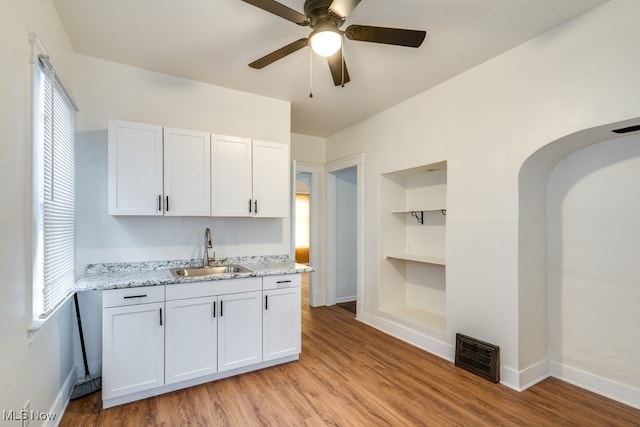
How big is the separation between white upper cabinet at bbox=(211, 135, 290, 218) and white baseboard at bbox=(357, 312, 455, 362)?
186cm

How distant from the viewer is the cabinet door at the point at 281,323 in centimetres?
284

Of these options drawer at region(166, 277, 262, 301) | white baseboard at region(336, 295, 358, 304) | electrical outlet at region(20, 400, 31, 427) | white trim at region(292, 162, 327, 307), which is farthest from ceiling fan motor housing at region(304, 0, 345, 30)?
white baseboard at region(336, 295, 358, 304)

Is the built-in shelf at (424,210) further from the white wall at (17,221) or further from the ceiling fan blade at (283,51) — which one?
the white wall at (17,221)

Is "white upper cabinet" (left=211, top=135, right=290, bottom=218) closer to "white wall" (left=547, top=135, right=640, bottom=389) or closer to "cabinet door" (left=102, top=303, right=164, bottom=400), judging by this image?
"cabinet door" (left=102, top=303, right=164, bottom=400)

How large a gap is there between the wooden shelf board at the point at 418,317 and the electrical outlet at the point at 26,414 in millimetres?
3158

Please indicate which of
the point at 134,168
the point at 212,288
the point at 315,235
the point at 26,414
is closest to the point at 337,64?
the point at 134,168

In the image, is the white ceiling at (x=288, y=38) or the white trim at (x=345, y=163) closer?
the white ceiling at (x=288, y=38)

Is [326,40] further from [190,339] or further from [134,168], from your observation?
[190,339]

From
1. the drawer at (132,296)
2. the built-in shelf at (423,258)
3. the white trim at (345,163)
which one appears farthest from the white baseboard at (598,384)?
the drawer at (132,296)

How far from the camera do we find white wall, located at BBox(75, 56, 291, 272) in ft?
9.00

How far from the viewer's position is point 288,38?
2.45 m

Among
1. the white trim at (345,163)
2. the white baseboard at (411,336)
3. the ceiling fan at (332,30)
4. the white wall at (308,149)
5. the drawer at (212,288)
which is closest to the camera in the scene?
the ceiling fan at (332,30)

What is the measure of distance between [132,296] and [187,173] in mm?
1121

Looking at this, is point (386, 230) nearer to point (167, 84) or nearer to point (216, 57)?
point (216, 57)
